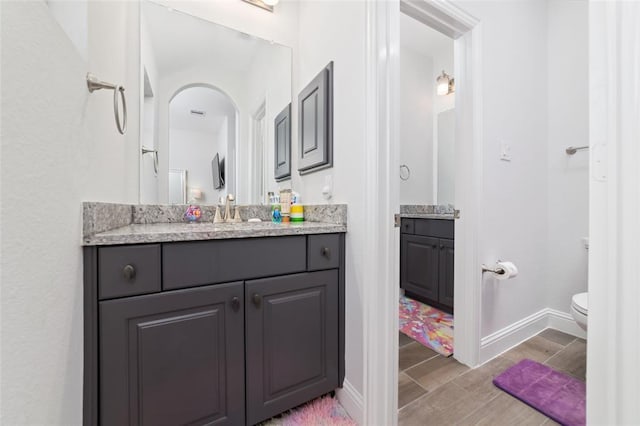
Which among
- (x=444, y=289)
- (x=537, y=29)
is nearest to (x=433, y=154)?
(x=537, y=29)

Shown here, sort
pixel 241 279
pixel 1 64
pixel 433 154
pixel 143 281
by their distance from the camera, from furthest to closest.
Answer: pixel 433 154 → pixel 241 279 → pixel 143 281 → pixel 1 64

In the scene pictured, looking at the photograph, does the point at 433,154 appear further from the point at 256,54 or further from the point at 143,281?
the point at 143,281

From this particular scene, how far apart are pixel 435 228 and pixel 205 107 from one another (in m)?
2.07

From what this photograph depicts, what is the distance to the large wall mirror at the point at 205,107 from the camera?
146 cm

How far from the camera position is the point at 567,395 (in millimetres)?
1305

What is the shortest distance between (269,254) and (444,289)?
1823mm

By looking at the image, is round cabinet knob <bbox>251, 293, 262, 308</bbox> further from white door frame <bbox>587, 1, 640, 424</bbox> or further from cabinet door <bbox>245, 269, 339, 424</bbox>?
white door frame <bbox>587, 1, 640, 424</bbox>

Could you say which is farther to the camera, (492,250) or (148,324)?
(492,250)

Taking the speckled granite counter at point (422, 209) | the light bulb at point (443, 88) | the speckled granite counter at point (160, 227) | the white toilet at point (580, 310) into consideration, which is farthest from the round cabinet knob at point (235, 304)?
the light bulb at point (443, 88)

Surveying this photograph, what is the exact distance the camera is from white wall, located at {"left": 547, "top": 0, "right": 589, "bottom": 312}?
6.18 feet

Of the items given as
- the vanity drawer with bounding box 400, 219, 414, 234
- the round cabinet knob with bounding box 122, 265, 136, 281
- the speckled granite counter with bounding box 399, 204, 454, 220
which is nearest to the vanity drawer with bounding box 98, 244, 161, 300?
the round cabinet knob with bounding box 122, 265, 136, 281

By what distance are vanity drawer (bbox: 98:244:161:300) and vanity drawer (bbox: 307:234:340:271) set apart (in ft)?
1.95

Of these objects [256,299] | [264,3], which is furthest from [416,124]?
[256,299]

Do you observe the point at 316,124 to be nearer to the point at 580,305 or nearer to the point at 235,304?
the point at 235,304
